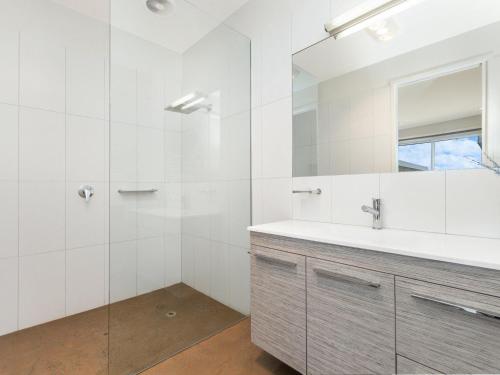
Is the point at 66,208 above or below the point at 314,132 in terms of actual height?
below

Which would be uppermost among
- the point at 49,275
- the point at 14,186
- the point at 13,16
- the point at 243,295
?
the point at 13,16

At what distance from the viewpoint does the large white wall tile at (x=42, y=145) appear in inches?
69.9

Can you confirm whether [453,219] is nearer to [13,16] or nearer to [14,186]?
[14,186]

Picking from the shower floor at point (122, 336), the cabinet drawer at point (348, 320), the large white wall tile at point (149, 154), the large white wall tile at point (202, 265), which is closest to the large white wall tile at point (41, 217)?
the shower floor at point (122, 336)

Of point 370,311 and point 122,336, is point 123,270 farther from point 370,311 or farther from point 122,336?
point 370,311

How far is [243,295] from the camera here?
190 centimetres

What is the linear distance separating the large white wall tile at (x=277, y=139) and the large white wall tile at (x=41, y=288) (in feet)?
5.89

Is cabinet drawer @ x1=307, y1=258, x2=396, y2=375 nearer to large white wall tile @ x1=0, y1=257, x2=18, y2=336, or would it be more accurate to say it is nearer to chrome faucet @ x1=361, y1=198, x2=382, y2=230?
chrome faucet @ x1=361, y1=198, x2=382, y2=230

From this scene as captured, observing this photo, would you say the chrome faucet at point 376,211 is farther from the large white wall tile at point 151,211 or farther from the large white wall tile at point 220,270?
the large white wall tile at point 151,211

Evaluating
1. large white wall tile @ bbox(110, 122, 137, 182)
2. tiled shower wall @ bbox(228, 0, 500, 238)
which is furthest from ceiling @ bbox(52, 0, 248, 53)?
large white wall tile @ bbox(110, 122, 137, 182)

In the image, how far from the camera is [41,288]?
1830 millimetres

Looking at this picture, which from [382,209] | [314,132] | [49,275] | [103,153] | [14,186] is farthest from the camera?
[103,153]

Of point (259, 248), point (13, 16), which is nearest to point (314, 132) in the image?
point (259, 248)

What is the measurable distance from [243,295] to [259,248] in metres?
0.79
